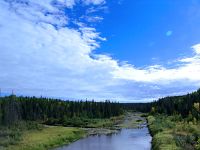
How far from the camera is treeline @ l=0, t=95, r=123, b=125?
118m

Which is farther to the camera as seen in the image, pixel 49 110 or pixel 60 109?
pixel 60 109

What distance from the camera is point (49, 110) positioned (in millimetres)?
142000

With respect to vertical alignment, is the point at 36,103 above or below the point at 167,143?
above

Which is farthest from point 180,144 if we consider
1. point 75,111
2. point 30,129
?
point 75,111

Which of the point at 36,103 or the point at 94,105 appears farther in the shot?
the point at 94,105

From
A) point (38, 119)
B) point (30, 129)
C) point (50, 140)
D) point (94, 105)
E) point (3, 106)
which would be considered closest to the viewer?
point (50, 140)

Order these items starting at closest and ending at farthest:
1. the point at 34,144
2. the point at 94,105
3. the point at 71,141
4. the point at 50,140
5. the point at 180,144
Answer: the point at 180,144, the point at 34,144, the point at 50,140, the point at 71,141, the point at 94,105

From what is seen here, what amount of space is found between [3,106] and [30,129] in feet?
117

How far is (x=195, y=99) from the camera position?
138 metres

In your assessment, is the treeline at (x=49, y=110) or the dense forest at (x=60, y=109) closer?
the treeline at (x=49, y=110)

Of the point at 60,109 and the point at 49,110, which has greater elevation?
the point at 60,109

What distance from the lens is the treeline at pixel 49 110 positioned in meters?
118

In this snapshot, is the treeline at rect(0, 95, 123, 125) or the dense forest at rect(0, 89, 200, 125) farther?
the dense forest at rect(0, 89, 200, 125)

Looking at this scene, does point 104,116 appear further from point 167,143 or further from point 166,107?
point 167,143
